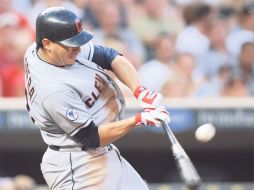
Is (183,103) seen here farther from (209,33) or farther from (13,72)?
(13,72)

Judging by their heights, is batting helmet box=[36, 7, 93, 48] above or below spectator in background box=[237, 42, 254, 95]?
above

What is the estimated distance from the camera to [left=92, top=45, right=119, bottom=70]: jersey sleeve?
5.46 meters

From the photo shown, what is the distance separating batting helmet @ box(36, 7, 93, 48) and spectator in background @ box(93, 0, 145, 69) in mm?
3936

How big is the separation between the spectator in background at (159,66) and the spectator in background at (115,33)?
124 mm

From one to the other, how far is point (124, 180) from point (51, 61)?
87 cm

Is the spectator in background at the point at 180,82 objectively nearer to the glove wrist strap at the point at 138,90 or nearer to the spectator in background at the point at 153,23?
the spectator in background at the point at 153,23

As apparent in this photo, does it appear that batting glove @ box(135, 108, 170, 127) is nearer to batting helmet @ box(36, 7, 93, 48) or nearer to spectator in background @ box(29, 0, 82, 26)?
batting helmet @ box(36, 7, 93, 48)

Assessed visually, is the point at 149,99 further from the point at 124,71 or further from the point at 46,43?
the point at 46,43

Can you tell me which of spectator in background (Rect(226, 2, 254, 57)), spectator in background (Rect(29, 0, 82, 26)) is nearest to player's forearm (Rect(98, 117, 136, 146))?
spectator in background (Rect(29, 0, 82, 26))

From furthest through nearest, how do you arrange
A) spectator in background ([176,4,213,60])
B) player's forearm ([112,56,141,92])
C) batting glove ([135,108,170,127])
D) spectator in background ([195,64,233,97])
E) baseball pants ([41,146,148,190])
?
1. spectator in background ([176,4,213,60])
2. spectator in background ([195,64,233,97])
3. player's forearm ([112,56,141,92])
4. baseball pants ([41,146,148,190])
5. batting glove ([135,108,170,127])

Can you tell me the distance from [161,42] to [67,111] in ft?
13.6

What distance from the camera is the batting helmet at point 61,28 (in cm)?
502

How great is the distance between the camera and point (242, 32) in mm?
9258

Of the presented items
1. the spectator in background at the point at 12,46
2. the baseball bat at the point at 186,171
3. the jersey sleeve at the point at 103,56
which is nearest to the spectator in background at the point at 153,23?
the spectator in background at the point at 12,46
